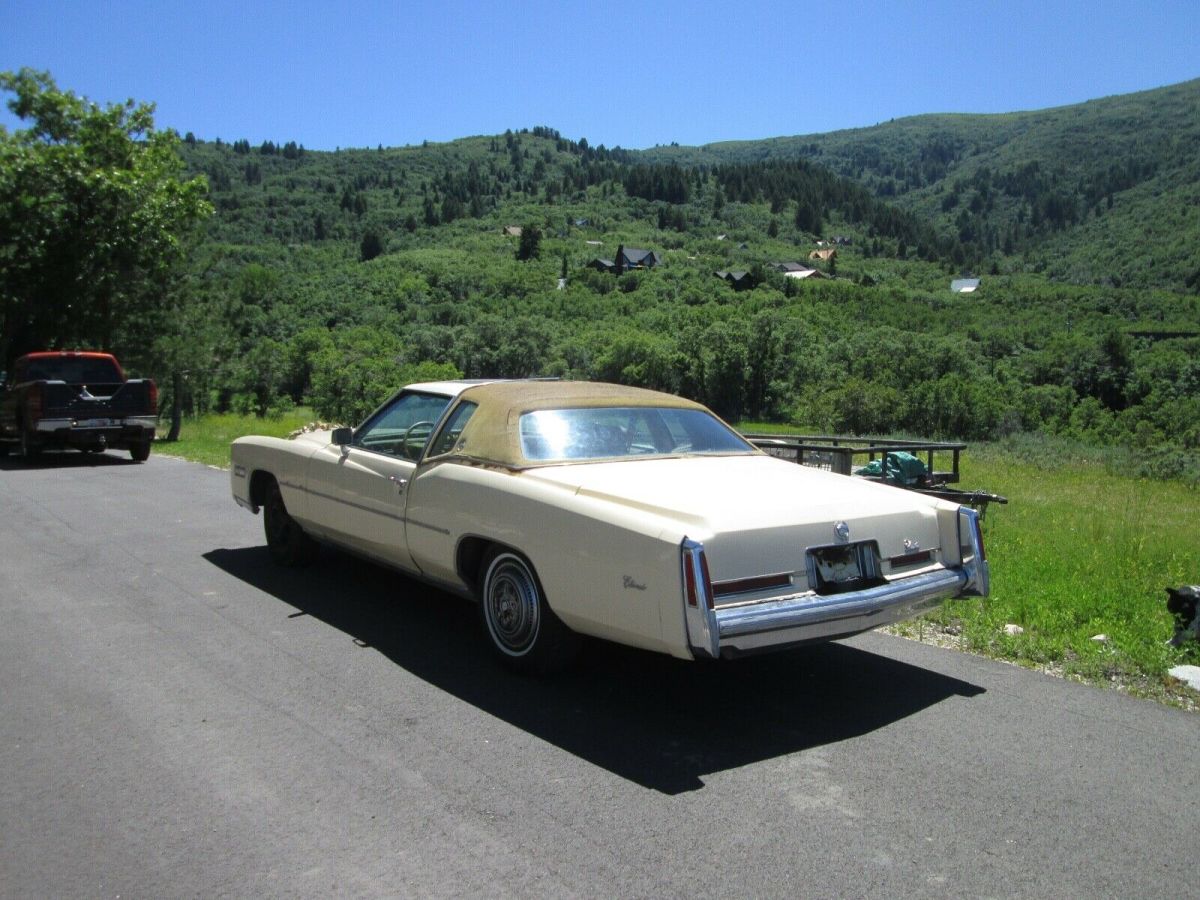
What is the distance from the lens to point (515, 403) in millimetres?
5629

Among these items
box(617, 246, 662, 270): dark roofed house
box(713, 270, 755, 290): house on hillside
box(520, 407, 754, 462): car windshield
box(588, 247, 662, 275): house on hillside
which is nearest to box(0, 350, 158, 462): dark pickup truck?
box(520, 407, 754, 462): car windshield

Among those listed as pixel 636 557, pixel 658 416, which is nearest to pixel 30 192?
pixel 658 416

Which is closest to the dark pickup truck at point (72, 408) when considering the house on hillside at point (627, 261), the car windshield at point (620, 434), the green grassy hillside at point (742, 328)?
the green grassy hillside at point (742, 328)

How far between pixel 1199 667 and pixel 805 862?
319cm

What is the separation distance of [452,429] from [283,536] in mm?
2296

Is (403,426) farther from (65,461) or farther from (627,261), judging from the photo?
(627,261)

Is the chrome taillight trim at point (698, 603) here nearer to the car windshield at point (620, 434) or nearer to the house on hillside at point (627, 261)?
the car windshield at point (620, 434)

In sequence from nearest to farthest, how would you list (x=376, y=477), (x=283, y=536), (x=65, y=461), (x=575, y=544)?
1. (x=575, y=544)
2. (x=376, y=477)
3. (x=283, y=536)
4. (x=65, y=461)

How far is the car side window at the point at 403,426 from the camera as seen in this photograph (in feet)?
20.0

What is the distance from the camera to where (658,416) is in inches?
234

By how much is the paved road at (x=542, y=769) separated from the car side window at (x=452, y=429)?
1073 millimetres

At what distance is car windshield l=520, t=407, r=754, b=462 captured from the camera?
538 cm

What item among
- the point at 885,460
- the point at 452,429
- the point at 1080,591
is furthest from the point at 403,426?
the point at 1080,591

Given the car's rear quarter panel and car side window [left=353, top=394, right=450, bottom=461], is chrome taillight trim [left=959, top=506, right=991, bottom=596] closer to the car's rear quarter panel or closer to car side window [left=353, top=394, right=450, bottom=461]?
the car's rear quarter panel
